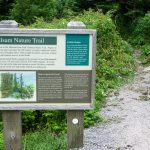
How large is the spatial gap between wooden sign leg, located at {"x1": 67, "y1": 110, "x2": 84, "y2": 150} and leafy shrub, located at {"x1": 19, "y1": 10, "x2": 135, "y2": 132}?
1.00 metres

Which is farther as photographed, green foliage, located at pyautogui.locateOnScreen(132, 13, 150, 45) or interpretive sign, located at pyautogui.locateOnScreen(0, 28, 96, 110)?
green foliage, located at pyautogui.locateOnScreen(132, 13, 150, 45)

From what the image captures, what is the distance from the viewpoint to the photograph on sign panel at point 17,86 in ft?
19.5

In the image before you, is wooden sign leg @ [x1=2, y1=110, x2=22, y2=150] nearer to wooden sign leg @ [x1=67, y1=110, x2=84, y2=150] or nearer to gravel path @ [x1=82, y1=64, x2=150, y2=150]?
wooden sign leg @ [x1=67, y1=110, x2=84, y2=150]

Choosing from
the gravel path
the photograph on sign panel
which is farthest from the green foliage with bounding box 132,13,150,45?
the photograph on sign panel

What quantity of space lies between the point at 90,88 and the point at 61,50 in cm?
65

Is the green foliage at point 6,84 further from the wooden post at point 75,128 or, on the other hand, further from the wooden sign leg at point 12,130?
the wooden post at point 75,128

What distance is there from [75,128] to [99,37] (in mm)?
6310

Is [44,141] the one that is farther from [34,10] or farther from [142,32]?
[142,32]

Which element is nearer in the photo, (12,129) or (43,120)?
(12,129)

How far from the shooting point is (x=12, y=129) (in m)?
6.20

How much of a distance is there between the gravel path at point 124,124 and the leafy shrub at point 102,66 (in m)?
0.25

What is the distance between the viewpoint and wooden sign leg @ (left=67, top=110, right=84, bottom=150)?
620 cm

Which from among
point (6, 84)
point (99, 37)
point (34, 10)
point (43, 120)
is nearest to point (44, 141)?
point (43, 120)

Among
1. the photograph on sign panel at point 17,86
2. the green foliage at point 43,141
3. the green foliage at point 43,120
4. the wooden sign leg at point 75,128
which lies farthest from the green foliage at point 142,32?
the photograph on sign panel at point 17,86
